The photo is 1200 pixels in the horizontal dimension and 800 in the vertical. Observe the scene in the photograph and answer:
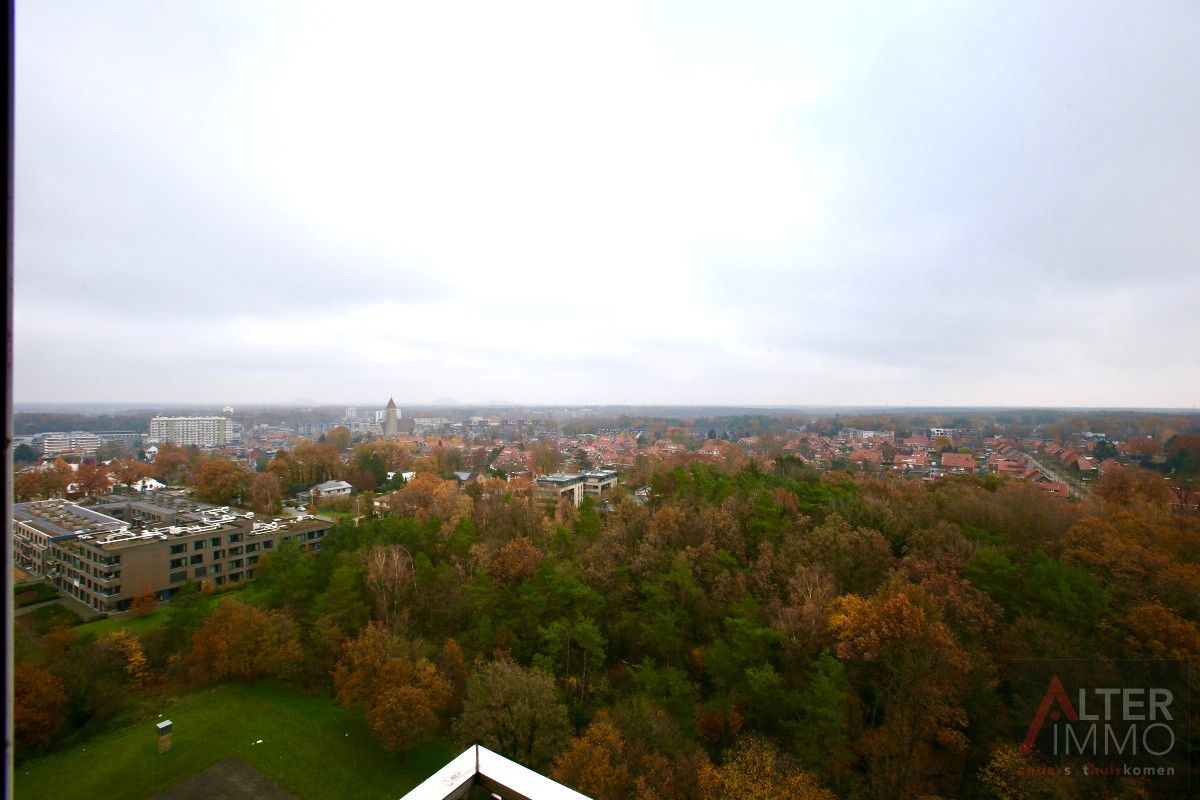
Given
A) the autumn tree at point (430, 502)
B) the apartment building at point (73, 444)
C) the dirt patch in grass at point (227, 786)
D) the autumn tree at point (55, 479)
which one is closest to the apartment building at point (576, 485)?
the autumn tree at point (430, 502)

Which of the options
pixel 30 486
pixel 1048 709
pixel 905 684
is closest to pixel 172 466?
pixel 30 486

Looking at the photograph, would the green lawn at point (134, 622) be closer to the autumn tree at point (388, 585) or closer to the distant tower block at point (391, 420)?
the autumn tree at point (388, 585)

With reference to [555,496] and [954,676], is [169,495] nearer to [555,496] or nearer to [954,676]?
[555,496]

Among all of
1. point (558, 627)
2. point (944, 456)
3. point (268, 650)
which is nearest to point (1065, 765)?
point (558, 627)

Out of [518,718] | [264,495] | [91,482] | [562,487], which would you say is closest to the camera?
[518,718]

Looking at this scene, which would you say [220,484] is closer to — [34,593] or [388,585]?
[34,593]

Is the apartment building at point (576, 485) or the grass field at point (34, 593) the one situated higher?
the apartment building at point (576, 485)
